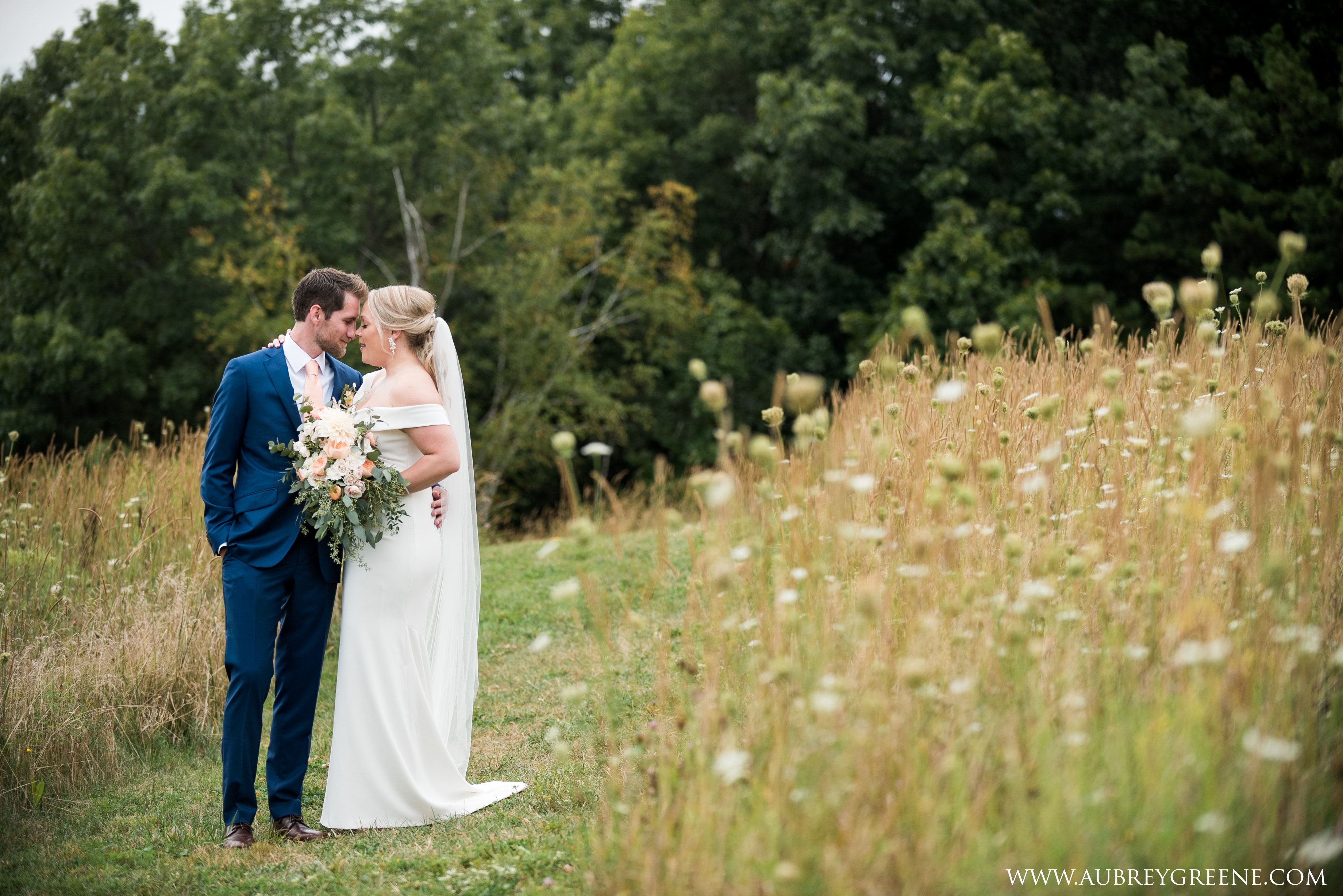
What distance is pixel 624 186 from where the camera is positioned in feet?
78.5

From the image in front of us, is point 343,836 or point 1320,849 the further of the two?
point 343,836

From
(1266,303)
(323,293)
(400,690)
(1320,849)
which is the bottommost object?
(400,690)

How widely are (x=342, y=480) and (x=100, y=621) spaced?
3.00 m

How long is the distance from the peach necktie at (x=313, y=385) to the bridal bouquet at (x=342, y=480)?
12cm

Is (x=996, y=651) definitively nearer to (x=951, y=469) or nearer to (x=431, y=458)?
(x=951, y=469)

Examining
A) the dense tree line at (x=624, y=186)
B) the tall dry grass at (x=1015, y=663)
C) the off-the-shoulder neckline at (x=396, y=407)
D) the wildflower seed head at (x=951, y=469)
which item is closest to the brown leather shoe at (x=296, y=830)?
the tall dry grass at (x=1015, y=663)

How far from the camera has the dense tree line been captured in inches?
698

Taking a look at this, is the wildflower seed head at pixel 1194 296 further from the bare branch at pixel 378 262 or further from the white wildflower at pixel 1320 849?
the bare branch at pixel 378 262

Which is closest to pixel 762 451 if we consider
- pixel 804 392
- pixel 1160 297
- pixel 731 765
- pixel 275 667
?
pixel 804 392

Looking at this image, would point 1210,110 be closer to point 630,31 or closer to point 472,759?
point 630,31

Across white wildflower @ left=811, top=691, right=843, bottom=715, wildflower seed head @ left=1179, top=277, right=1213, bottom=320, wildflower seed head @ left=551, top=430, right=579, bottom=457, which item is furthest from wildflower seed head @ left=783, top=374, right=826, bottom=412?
wildflower seed head @ left=1179, top=277, right=1213, bottom=320

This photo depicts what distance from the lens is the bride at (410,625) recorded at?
14.1ft

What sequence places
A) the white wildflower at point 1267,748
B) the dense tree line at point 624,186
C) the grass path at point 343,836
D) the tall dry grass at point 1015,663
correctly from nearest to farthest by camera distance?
the white wildflower at point 1267,748, the tall dry grass at point 1015,663, the grass path at point 343,836, the dense tree line at point 624,186

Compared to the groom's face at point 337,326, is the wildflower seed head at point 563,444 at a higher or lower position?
lower
